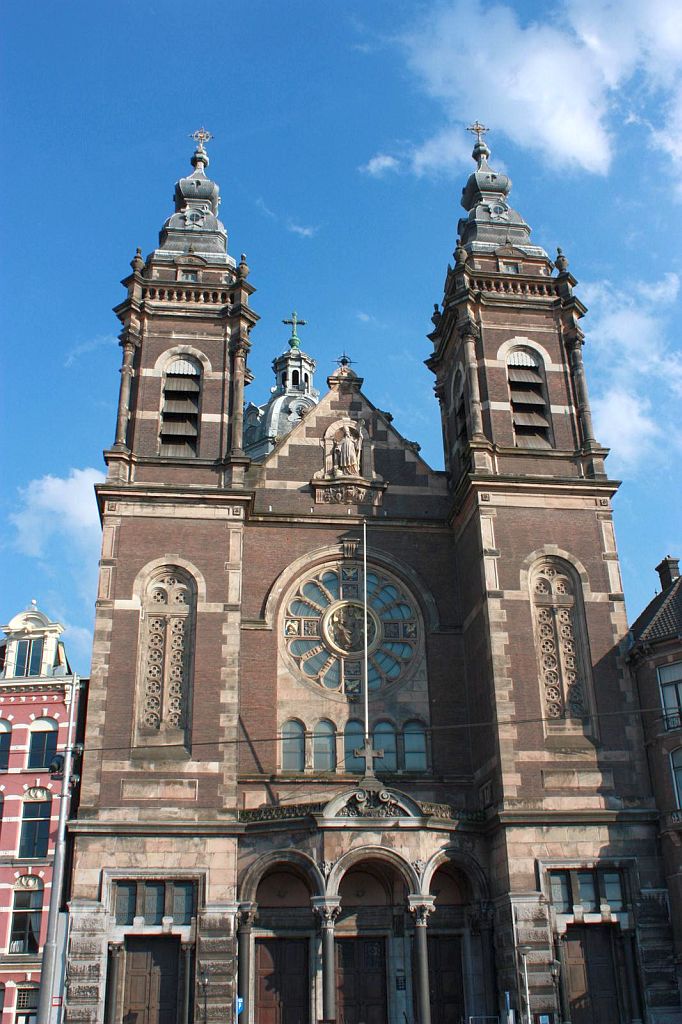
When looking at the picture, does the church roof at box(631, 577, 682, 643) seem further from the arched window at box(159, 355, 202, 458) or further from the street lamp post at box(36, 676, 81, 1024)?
the street lamp post at box(36, 676, 81, 1024)

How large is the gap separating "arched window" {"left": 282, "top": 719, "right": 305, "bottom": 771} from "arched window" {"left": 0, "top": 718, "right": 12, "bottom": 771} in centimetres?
986

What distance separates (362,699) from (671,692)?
8725 mm

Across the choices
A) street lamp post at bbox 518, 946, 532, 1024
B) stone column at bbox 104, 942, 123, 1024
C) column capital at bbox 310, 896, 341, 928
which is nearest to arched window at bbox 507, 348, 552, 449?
street lamp post at bbox 518, 946, 532, 1024

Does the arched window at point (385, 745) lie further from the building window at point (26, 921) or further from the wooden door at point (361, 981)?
the building window at point (26, 921)

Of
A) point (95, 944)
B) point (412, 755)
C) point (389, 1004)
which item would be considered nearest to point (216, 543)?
point (412, 755)

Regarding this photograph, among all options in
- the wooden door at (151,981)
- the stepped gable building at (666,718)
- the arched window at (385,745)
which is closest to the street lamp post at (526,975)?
the stepped gable building at (666,718)

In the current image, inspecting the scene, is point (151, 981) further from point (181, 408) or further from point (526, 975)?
point (181, 408)

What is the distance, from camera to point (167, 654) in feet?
96.2

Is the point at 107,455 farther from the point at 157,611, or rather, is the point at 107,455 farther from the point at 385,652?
the point at 385,652

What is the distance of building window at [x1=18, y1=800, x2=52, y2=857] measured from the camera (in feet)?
107

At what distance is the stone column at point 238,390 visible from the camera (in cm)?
3291

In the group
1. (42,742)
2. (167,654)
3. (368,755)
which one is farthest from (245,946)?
(42,742)

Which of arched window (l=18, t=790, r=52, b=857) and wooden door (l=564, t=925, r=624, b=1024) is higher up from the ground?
arched window (l=18, t=790, r=52, b=857)

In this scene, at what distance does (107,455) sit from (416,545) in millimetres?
9974
